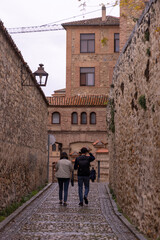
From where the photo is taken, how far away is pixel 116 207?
36.5ft

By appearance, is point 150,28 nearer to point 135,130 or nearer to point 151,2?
point 151,2

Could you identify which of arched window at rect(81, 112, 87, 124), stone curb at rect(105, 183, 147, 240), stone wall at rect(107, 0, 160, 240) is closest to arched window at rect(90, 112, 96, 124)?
arched window at rect(81, 112, 87, 124)

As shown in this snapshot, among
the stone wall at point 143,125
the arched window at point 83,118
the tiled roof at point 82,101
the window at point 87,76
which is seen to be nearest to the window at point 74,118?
the arched window at point 83,118

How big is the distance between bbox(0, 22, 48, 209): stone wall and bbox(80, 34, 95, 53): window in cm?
2361

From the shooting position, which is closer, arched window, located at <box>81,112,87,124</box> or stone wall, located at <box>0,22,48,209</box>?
stone wall, located at <box>0,22,48,209</box>

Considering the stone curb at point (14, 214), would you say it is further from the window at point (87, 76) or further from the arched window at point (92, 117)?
the window at point (87, 76)

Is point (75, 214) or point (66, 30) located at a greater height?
point (66, 30)

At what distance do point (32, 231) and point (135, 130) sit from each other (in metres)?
3.06

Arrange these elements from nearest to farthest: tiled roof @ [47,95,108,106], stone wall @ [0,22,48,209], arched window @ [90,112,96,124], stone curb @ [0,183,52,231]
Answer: stone curb @ [0,183,52,231], stone wall @ [0,22,48,209], tiled roof @ [47,95,108,106], arched window @ [90,112,96,124]

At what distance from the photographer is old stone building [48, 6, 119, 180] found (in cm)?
3641

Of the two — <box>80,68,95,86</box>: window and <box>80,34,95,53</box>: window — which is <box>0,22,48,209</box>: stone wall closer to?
<box>80,68,95,86</box>: window

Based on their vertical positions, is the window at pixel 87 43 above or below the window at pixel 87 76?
above

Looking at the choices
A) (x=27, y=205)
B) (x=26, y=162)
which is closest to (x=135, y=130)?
(x=27, y=205)

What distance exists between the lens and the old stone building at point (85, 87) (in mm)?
36406
